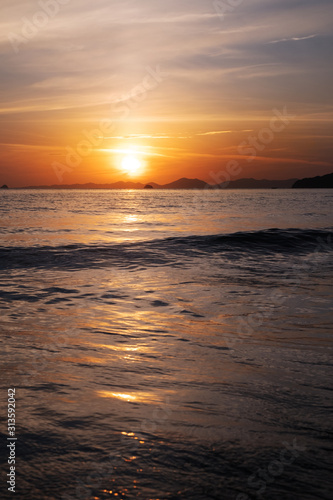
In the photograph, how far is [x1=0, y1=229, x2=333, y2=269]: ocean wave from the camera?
1712cm

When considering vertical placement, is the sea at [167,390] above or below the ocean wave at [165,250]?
below

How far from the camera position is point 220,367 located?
5.69 meters

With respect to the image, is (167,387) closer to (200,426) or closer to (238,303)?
(200,426)

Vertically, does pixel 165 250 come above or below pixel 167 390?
above

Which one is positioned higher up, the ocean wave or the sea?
the ocean wave

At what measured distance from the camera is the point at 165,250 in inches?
814

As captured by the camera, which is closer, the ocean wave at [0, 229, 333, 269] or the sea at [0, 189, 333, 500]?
the sea at [0, 189, 333, 500]

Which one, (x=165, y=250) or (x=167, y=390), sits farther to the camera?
(x=165, y=250)

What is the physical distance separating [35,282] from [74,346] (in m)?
6.46

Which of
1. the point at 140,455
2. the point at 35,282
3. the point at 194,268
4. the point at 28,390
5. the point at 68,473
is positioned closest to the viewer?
the point at 68,473

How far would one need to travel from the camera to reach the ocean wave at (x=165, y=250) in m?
17.1

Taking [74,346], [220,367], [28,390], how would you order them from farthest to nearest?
1. [74,346]
2. [220,367]
3. [28,390]

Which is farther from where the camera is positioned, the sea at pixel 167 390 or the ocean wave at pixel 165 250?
the ocean wave at pixel 165 250

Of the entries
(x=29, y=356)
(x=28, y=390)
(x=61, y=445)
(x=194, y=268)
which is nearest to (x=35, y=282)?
(x=194, y=268)
